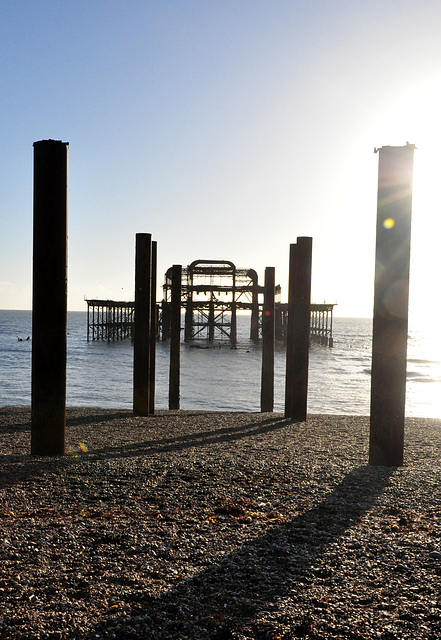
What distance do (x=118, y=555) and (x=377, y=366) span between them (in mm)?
3364

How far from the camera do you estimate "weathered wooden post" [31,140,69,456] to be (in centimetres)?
516

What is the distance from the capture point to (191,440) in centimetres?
686

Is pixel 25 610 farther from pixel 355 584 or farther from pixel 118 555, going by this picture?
pixel 355 584

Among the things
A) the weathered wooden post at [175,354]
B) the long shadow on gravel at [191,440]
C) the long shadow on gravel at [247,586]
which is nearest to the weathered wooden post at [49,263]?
the long shadow on gravel at [191,440]

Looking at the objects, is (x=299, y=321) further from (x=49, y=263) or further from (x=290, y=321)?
(x=49, y=263)

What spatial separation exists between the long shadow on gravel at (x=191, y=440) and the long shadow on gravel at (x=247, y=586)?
8.34ft

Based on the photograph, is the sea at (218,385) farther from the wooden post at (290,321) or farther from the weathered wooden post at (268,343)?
the wooden post at (290,321)

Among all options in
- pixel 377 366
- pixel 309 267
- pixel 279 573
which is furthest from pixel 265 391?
pixel 279 573

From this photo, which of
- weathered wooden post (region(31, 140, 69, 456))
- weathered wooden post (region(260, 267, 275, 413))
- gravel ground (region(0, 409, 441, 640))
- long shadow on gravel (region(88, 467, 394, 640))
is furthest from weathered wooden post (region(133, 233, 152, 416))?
long shadow on gravel (region(88, 467, 394, 640))

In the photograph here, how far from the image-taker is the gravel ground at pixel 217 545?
2479 mm

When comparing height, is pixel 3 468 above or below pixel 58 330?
below

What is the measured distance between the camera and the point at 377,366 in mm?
5555

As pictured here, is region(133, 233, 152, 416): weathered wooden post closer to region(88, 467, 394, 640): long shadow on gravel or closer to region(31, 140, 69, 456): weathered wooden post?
region(31, 140, 69, 456): weathered wooden post

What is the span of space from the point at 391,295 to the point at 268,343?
5.69 m
